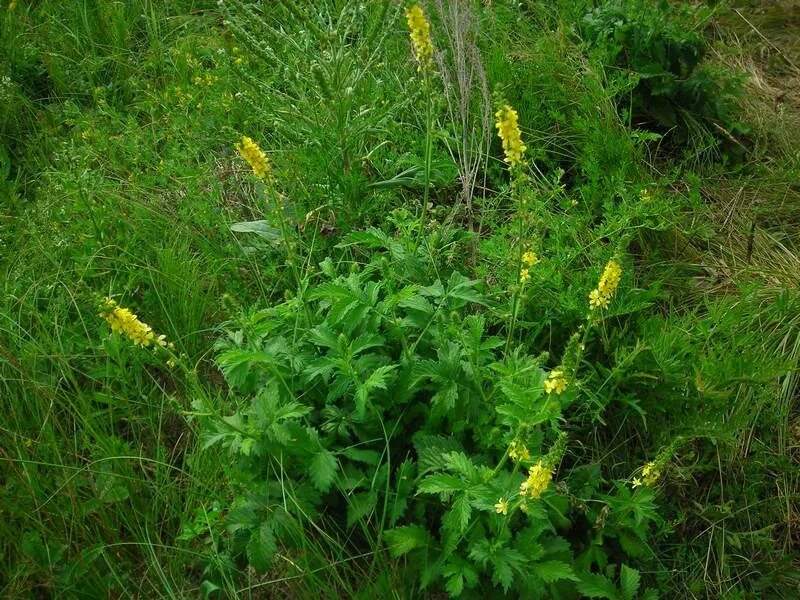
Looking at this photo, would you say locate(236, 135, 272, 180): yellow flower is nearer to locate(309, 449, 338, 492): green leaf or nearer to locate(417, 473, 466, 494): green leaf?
locate(309, 449, 338, 492): green leaf

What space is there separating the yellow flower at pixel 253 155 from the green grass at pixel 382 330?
195 millimetres

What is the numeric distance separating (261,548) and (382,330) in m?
0.72

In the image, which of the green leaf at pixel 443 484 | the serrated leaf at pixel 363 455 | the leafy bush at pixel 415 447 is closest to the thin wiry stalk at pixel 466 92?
the leafy bush at pixel 415 447

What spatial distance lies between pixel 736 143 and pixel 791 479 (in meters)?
1.68

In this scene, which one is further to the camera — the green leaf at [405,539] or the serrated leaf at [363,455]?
the serrated leaf at [363,455]

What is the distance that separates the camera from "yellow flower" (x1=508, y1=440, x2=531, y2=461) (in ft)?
5.69

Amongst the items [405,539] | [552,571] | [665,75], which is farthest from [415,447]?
[665,75]


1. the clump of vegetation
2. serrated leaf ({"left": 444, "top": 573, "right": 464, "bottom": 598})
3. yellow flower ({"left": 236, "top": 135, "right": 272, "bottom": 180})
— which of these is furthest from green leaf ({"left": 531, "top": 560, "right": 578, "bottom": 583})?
the clump of vegetation

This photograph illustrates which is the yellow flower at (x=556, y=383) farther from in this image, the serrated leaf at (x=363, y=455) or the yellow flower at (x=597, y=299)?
the serrated leaf at (x=363, y=455)

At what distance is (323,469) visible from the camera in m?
1.91

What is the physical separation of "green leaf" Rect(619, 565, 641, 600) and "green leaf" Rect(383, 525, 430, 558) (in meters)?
0.52

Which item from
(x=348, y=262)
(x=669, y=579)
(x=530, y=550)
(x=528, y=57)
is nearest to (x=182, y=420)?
(x=348, y=262)

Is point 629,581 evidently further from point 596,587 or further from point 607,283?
point 607,283

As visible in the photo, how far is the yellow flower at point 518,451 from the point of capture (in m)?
1.74
